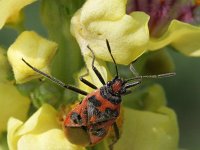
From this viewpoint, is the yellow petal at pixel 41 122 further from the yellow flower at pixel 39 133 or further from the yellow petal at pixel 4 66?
the yellow petal at pixel 4 66

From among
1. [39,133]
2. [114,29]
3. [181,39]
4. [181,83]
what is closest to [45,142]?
[39,133]

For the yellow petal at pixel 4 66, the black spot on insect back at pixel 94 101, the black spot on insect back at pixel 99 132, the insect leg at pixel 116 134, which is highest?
the yellow petal at pixel 4 66

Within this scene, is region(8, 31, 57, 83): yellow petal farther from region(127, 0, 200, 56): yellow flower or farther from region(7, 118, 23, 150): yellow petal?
region(127, 0, 200, 56): yellow flower

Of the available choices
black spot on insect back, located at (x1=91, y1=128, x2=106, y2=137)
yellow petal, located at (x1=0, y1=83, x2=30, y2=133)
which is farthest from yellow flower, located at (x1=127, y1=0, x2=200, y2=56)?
yellow petal, located at (x1=0, y1=83, x2=30, y2=133)

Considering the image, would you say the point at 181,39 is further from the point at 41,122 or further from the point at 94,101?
the point at 41,122

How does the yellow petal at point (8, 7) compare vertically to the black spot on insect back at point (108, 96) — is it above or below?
above

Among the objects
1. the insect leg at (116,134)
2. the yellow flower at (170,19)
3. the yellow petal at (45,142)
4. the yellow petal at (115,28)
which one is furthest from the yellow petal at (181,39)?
the yellow petal at (45,142)

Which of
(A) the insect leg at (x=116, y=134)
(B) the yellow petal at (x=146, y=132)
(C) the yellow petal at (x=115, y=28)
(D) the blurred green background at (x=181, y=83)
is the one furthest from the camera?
(D) the blurred green background at (x=181, y=83)

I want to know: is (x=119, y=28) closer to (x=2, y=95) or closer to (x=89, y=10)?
(x=89, y=10)
